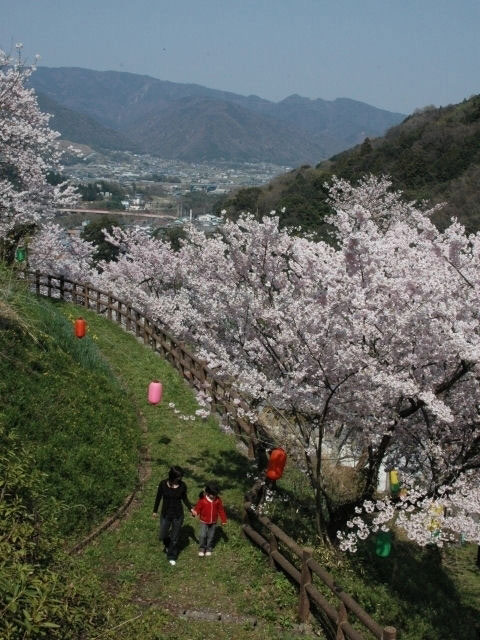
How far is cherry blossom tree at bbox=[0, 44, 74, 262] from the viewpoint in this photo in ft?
64.2

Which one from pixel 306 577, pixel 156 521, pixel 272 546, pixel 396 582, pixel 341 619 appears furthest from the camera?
pixel 396 582

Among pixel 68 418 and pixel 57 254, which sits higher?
pixel 57 254

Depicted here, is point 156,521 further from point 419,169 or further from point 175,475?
point 419,169

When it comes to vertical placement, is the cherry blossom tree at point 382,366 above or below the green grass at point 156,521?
above

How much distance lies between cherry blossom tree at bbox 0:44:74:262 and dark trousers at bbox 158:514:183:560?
12.9 metres

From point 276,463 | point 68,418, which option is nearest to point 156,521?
point 276,463

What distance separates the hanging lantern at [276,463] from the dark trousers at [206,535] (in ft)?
3.72

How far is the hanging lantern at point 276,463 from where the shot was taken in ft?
29.7

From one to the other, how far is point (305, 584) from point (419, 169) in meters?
58.3

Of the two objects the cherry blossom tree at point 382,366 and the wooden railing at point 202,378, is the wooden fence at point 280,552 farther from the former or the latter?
the cherry blossom tree at point 382,366

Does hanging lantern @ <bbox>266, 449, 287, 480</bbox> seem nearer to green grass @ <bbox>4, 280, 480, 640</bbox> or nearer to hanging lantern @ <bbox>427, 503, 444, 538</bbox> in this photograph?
green grass @ <bbox>4, 280, 480, 640</bbox>

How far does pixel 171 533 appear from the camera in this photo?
8828mm

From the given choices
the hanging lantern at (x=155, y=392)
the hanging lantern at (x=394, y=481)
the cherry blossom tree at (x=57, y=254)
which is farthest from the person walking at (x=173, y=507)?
the cherry blossom tree at (x=57, y=254)

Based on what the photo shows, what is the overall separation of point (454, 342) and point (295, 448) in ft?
11.7
